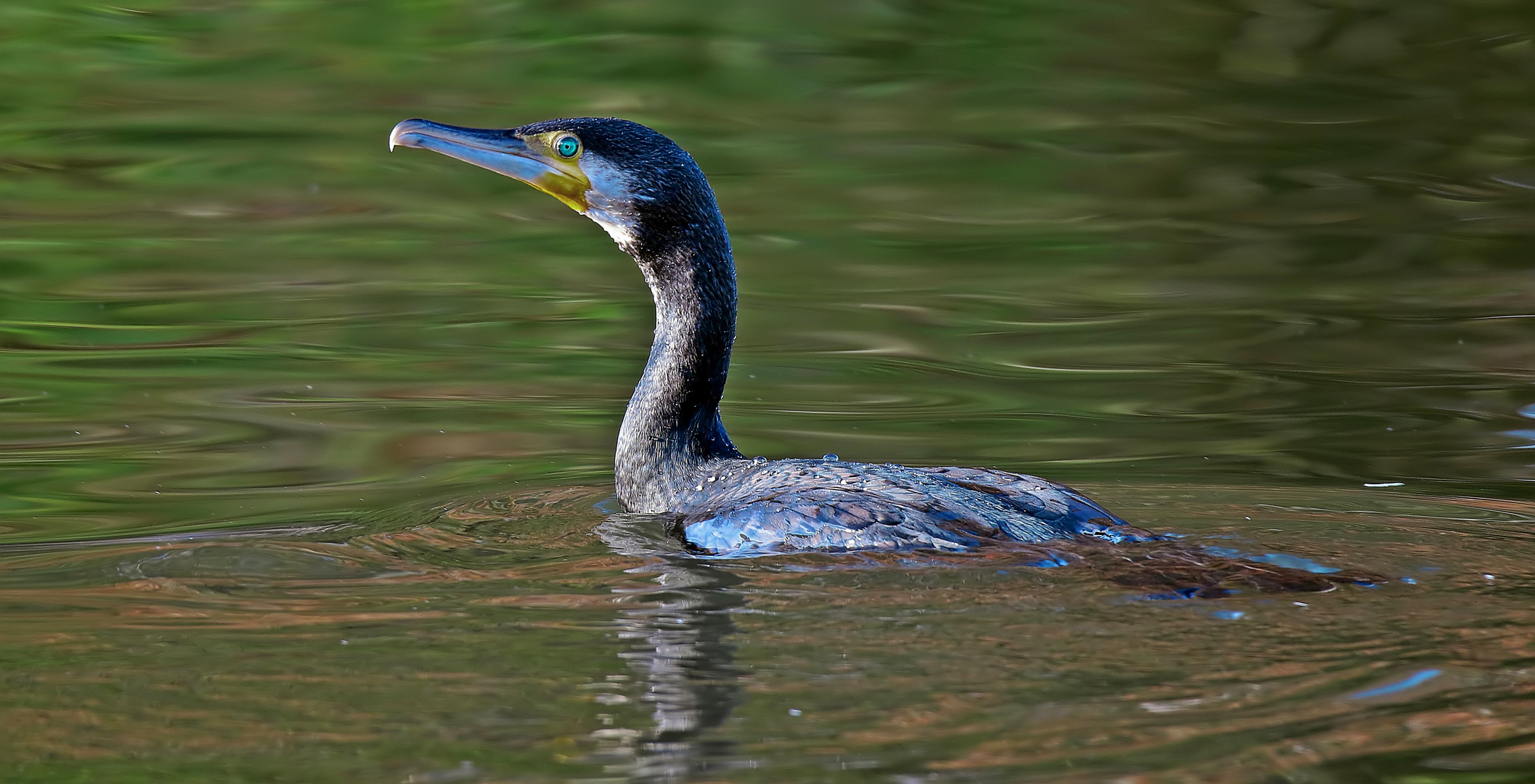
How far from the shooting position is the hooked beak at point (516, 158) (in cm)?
574

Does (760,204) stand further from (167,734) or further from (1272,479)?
(167,734)

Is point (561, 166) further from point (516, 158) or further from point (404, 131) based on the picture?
point (404, 131)

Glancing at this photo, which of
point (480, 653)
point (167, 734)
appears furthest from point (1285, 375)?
point (167, 734)

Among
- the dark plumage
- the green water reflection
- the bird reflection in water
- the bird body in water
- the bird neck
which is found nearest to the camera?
the bird reflection in water

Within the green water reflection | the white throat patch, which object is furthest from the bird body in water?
the green water reflection

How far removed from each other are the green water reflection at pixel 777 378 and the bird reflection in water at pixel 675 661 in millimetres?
16

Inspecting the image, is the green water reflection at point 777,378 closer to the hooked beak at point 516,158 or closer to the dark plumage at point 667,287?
the dark plumage at point 667,287

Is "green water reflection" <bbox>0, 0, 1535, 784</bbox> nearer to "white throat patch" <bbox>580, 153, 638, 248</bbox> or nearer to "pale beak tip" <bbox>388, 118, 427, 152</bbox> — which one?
"white throat patch" <bbox>580, 153, 638, 248</bbox>

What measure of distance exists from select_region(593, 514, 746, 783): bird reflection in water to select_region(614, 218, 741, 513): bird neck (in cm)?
38

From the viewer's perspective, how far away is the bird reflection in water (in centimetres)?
358

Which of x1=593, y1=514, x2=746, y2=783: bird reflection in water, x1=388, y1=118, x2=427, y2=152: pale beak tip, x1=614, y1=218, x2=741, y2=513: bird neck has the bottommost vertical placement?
x1=593, y1=514, x2=746, y2=783: bird reflection in water

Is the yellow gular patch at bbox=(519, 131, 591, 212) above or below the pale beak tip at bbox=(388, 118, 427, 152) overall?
below

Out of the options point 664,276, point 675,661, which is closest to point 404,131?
point 664,276

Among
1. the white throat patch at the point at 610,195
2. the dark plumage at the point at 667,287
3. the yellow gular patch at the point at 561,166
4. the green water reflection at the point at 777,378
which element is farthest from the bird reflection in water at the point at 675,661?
the yellow gular patch at the point at 561,166
